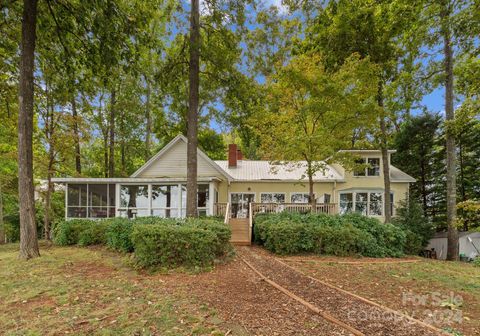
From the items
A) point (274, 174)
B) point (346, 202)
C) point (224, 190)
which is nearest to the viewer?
point (346, 202)

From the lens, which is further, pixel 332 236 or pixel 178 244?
pixel 332 236

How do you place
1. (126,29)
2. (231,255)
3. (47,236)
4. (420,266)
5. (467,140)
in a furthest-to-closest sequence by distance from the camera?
(467,140), (47,236), (126,29), (420,266), (231,255)

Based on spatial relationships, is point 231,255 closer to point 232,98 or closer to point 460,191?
point 232,98

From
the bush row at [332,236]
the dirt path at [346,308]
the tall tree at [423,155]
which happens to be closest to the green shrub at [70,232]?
the bush row at [332,236]

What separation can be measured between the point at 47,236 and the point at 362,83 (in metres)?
16.0

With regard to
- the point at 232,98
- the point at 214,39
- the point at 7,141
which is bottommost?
the point at 7,141

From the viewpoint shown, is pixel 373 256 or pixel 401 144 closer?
pixel 373 256

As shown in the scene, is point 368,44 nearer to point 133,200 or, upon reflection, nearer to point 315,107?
point 315,107

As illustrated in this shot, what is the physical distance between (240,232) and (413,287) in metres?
6.81

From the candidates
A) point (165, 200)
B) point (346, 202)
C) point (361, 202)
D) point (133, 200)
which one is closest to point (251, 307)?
point (165, 200)

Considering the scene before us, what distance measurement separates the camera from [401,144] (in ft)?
72.8

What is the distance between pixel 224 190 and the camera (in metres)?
18.0

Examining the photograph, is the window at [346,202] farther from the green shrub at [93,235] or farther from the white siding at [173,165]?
the green shrub at [93,235]

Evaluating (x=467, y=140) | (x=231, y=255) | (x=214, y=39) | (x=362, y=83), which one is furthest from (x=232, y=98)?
(x=467, y=140)
